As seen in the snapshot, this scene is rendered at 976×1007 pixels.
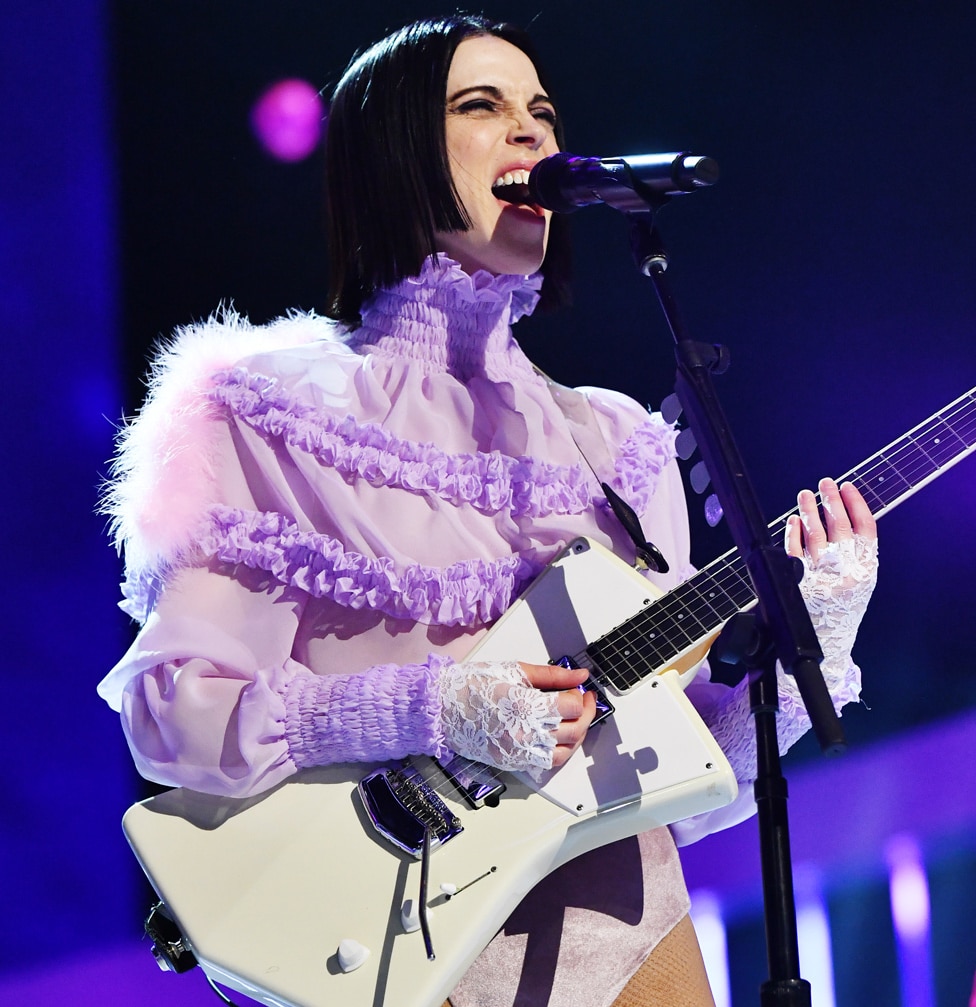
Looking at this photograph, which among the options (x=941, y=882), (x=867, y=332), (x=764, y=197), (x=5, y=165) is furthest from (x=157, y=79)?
(x=941, y=882)

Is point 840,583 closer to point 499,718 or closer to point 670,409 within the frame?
point 670,409

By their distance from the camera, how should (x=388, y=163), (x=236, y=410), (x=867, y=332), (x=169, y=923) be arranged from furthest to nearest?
(x=867, y=332), (x=388, y=163), (x=236, y=410), (x=169, y=923)

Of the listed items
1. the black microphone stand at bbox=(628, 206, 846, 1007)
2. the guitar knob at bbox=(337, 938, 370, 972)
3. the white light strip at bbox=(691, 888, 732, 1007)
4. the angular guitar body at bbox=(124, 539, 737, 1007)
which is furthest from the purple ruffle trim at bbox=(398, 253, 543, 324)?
the white light strip at bbox=(691, 888, 732, 1007)

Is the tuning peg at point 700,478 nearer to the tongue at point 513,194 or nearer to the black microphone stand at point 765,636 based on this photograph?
the black microphone stand at point 765,636

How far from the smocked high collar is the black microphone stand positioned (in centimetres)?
48

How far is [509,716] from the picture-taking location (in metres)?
1.45

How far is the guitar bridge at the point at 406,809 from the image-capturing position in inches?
57.7

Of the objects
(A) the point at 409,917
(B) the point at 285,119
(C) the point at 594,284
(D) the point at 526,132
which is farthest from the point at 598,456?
(B) the point at 285,119

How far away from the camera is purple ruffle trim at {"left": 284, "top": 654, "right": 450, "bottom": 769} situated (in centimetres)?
149

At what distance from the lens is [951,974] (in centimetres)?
282

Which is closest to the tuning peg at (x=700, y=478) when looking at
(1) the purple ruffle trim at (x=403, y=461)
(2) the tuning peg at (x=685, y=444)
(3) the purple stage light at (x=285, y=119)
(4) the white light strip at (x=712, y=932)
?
(2) the tuning peg at (x=685, y=444)

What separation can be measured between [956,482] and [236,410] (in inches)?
73.3

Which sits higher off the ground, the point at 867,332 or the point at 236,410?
the point at 236,410

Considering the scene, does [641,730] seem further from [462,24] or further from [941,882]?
[941,882]
